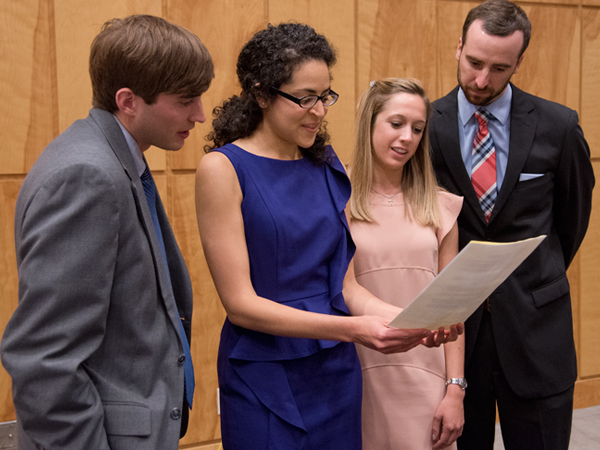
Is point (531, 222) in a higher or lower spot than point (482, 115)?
lower

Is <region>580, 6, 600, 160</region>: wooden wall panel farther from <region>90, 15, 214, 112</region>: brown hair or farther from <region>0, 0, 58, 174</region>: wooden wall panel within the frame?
<region>90, 15, 214, 112</region>: brown hair

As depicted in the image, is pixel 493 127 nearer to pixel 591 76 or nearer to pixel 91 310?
pixel 91 310

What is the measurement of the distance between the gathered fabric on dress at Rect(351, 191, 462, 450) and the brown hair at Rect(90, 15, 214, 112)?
95 cm

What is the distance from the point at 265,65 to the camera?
158 centimetres

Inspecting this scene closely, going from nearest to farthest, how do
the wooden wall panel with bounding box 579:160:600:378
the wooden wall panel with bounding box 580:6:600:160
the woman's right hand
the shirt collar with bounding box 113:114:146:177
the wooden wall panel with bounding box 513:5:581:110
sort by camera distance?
1. the shirt collar with bounding box 113:114:146:177
2. the woman's right hand
3. the wooden wall panel with bounding box 513:5:581:110
4. the wooden wall panel with bounding box 580:6:600:160
5. the wooden wall panel with bounding box 579:160:600:378

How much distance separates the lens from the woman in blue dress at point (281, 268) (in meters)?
1.51

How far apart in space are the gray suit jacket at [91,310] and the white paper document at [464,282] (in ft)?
1.73

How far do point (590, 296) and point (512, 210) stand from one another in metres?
2.24

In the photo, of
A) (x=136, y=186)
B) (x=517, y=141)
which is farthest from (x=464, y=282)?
(x=517, y=141)

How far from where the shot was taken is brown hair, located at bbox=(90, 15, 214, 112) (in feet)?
3.89

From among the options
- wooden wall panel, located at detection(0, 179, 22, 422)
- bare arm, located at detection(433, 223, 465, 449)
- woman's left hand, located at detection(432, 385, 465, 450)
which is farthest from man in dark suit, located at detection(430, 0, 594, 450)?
wooden wall panel, located at detection(0, 179, 22, 422)

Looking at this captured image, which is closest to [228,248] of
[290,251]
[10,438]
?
[290,251]

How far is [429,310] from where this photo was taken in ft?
4.15

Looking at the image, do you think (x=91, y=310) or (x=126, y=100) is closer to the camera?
(x=91, y=310)
